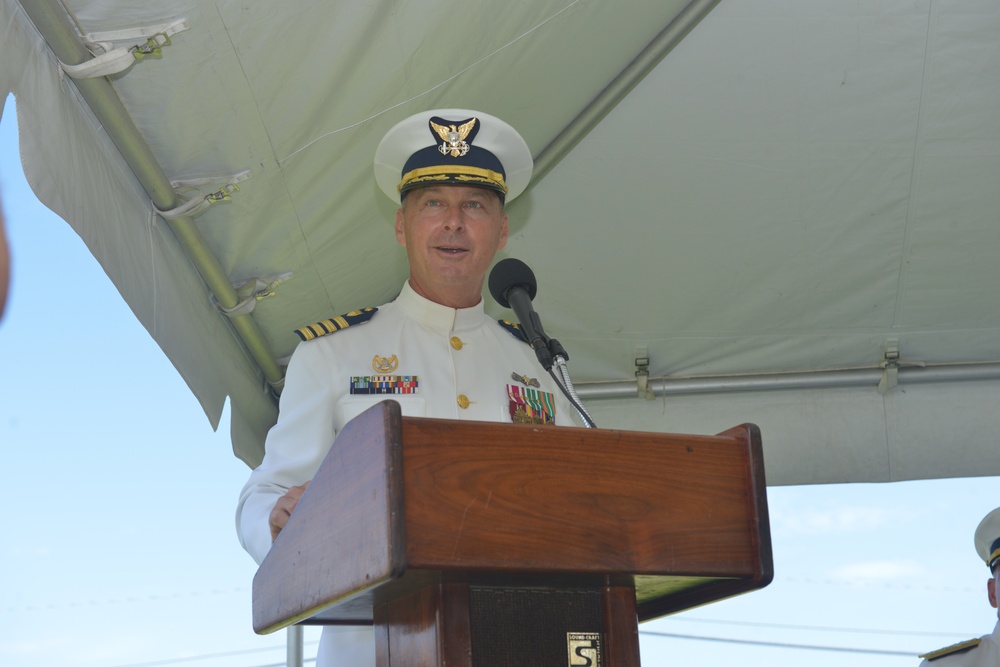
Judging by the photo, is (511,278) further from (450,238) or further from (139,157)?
(139,157)

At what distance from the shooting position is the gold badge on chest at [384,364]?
1.98 metres

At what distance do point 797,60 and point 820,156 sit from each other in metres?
0.35

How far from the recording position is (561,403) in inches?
89.3

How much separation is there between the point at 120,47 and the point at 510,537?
138cm

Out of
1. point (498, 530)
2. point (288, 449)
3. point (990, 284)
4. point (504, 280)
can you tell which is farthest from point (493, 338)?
point (990, 284)

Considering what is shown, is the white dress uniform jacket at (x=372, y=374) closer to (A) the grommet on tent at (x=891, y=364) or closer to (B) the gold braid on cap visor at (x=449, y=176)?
(B) the gold braid on cap visor at (x=449, y=176)

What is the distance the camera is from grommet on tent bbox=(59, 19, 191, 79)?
2.04 m

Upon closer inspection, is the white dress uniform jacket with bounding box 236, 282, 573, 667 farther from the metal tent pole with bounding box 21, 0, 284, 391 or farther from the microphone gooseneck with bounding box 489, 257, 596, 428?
the metal tent pole with bounding box 21, 0, 284, 391

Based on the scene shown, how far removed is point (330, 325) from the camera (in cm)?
202

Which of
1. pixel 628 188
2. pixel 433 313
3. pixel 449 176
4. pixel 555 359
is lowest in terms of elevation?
pixel 555 359

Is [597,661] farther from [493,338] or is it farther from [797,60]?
[797,60]

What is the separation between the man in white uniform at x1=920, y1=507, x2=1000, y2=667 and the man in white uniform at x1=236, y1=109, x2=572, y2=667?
2.64 meters

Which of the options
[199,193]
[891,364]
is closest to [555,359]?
[199,193]

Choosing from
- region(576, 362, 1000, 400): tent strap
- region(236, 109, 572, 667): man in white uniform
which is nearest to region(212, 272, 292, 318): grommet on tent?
region(236, 109, 572, 667): man in white uniform
